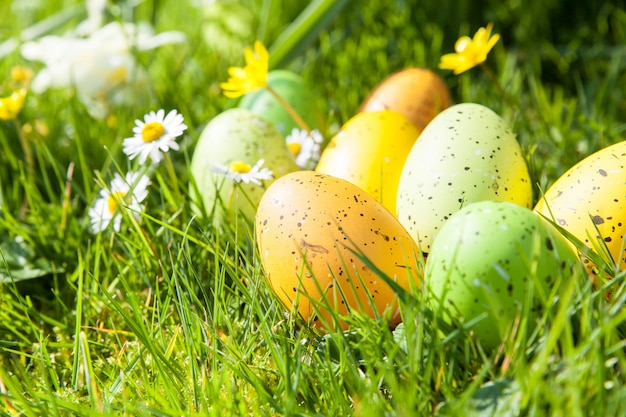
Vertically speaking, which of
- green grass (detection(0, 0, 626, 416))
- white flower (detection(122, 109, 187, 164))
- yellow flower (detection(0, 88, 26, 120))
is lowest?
green grass (detection(0, 0, 626, 416))

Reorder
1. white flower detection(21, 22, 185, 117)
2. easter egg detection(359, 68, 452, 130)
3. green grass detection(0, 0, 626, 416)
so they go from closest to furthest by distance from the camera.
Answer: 1. green grass detection(0, 0, 626, 416)
2. easter egg detection(359, 68, 452, 130)
3. white flower detection(21, 22, 185, 117)

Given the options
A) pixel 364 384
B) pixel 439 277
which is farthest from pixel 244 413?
pixel 439 277

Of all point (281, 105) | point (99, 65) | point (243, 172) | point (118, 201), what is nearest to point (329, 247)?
point (243, 172)

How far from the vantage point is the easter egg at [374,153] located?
1.29 meters

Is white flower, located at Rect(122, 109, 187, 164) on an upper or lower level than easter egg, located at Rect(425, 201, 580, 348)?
upper

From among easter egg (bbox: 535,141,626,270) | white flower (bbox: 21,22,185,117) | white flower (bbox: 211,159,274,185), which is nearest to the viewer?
easter egg (bbox: 535,141,626,270)

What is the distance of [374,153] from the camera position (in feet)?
4.27

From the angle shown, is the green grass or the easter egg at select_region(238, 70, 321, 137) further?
the easter egg at select_region(238, 70, 321, 137)

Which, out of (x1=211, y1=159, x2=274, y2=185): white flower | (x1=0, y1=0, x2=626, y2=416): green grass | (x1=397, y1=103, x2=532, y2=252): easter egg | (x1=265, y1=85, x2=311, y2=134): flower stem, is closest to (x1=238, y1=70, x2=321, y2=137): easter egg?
(x1=265, y1=85, x2=311, y2=134): flower stem

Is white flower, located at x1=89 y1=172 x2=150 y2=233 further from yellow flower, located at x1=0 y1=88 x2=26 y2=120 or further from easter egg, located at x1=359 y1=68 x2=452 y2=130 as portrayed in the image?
easter egg, located at x1=359 y1=68 x2=452 y2=130

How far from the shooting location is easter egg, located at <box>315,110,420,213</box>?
129 cm

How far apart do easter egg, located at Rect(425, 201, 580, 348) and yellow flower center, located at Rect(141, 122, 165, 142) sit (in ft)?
2.08

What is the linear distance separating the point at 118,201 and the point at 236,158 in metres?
0.24

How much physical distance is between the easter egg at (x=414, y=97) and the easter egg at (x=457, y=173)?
1.23 feet
